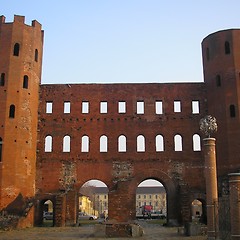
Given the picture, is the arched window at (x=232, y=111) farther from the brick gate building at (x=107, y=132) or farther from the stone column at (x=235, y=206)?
the stone column at (x=235, y=206)

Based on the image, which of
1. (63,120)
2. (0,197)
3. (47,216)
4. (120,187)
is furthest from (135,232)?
(47,216)

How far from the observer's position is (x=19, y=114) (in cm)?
2920

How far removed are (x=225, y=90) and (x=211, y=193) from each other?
567 inches

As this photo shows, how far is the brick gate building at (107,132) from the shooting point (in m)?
28.6

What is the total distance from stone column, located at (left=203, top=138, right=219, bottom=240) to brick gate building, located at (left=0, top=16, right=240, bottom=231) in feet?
36.8

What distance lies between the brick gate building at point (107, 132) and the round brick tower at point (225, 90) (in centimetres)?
7

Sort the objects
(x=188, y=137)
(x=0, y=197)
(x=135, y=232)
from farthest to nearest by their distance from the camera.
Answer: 1. (x=188, y=137)
2. (x=0, y=197)
3. (x=135, y=232)

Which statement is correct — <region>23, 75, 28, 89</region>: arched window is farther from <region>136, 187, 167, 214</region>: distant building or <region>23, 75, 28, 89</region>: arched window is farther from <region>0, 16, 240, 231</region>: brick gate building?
<region>136, 187, 167, 214</region>: distant building

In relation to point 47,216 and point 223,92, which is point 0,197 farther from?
point 47,216

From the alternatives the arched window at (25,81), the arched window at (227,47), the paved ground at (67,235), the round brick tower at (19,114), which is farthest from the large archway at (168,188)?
the arched window at (25,81)

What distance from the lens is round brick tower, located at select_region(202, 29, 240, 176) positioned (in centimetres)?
2848

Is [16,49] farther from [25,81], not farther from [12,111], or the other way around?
[12,111]

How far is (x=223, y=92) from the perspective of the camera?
29.6 metres

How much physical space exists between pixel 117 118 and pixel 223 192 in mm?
9803
